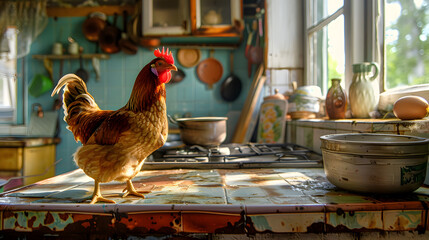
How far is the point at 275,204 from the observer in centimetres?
70

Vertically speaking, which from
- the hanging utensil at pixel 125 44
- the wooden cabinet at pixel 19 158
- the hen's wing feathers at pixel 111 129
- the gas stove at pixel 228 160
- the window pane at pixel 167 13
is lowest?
the wooden cabinet at pixel 19 158

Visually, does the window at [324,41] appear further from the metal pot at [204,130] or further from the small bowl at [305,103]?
the metal pot at [204,130]

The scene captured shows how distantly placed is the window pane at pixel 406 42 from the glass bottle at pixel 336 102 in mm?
305

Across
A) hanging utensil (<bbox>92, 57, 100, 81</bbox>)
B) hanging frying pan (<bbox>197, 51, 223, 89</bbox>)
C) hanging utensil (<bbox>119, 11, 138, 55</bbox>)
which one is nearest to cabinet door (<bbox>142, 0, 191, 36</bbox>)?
hanging utensil (<bbox>119, 11, 138, 55</bbox>)

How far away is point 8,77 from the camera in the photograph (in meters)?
3.52

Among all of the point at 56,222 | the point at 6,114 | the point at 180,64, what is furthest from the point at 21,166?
the point at 56,222

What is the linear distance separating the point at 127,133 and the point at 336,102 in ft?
4.26

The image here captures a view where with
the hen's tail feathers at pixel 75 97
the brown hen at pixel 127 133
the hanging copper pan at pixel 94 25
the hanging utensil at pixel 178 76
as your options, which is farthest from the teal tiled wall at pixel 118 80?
the brown hen at pixel 127 133

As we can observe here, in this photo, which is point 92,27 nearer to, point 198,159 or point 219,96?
point 219,96

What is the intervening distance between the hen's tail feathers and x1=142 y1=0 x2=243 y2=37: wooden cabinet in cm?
199

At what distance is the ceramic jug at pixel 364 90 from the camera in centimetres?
153

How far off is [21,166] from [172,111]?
180cm

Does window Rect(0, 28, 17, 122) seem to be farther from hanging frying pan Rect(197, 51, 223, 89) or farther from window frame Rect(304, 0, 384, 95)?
window frame Rect(304, 0, 384, 95)

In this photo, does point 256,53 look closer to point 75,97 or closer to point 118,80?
point 118,80
